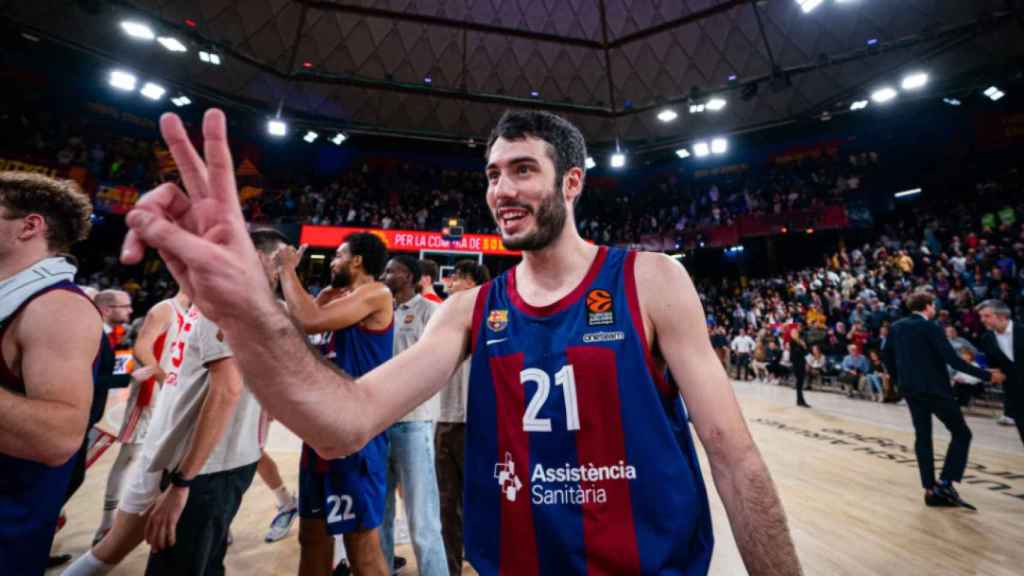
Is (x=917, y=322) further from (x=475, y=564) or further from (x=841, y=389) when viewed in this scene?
(x=841, y=389)

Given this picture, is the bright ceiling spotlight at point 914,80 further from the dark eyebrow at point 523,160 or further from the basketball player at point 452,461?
the dark eyebrow at point 523,160

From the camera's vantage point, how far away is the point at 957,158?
17109 millimetres

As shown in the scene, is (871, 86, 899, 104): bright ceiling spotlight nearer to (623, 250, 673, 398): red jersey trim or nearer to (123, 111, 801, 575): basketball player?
(123, 111, 801, 575): basketball player

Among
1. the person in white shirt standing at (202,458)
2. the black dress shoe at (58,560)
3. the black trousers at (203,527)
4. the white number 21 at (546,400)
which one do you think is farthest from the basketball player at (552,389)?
the black dress shoe at (58,560)

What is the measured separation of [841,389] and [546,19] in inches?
619

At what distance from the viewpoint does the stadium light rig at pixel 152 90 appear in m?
14.3

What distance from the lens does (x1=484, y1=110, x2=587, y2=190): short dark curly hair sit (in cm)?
153

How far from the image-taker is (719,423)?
1153mm

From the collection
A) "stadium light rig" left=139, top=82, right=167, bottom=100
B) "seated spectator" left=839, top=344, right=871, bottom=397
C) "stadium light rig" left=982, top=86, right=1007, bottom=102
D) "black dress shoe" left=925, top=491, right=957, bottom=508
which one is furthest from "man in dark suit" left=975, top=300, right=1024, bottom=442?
"stadium light rig" left=139, top=82, right=167, bottom=100

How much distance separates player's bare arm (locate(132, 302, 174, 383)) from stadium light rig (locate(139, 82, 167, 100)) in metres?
15.1

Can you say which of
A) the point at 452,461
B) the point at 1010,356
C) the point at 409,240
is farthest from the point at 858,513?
the point at 409,240

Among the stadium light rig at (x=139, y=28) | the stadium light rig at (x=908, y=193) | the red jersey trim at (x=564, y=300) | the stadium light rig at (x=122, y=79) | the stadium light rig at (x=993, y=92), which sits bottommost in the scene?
the red jersey trim at (x=564, y=300)

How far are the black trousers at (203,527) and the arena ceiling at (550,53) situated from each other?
1520 cm

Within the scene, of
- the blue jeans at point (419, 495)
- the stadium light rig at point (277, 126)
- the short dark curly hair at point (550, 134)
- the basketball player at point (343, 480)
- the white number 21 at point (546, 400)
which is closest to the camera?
the white number 21 at point (546, 400)
